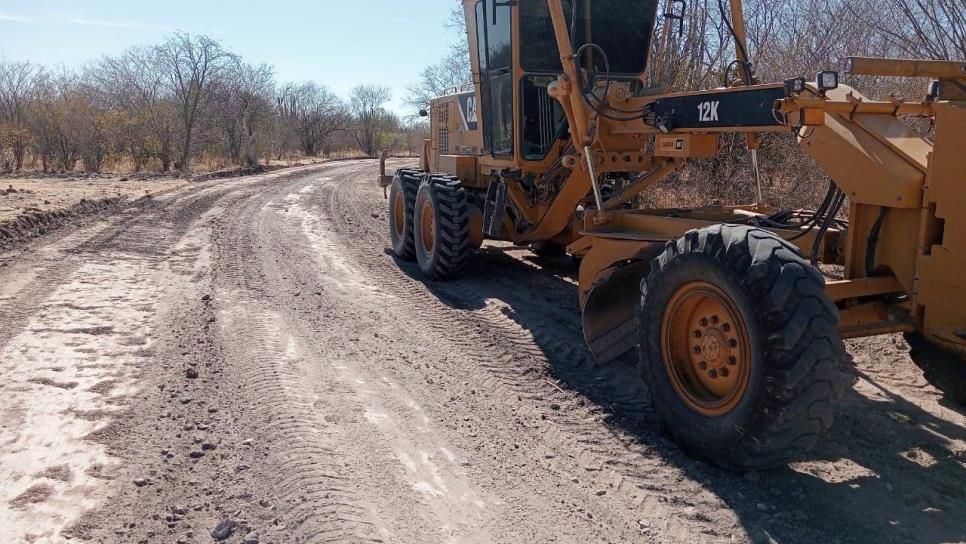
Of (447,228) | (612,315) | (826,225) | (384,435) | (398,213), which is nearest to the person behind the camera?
(826,225)

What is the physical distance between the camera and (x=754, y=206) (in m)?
6.05

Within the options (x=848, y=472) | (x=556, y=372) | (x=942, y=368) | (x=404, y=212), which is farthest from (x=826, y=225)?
(x=404, y=212)

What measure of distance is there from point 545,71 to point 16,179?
19462 millimetres

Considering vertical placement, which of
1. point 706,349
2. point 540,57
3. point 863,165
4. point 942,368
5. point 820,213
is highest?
point 540,57

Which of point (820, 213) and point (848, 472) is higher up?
point (820, 213)

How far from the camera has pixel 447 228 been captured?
8.09 meters

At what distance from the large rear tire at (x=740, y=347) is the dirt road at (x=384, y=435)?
0.28m

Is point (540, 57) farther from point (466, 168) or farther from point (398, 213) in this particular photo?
point (398, 213)

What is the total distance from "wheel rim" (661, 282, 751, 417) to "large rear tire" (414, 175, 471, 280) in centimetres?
438

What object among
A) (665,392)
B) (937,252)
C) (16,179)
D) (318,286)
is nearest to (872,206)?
(937,252)

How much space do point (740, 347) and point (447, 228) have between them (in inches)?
192

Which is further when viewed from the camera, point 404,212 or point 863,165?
point 404,212

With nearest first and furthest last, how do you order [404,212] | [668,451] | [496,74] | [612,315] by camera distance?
[668,451]
[612,315]
[496,74]
[404,212]

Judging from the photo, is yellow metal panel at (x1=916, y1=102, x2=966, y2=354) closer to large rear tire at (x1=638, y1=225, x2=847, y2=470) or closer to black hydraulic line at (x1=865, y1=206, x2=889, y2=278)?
black hydraulic line at (x1=865, y1=206, x2=889, y2=278)
